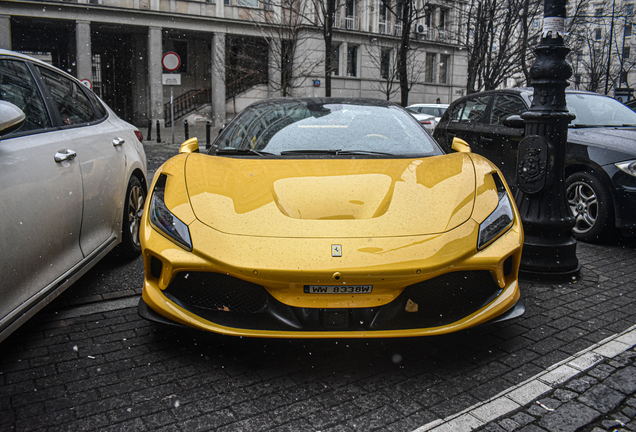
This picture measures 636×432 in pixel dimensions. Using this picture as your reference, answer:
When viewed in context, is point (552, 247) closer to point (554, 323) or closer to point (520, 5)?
point (554, 323)

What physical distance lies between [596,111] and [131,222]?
17.8 ft

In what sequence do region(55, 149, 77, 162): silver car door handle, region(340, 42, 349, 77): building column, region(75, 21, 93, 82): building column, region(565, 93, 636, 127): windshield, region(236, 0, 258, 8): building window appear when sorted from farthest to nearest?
1. region(340, 42, 349, 77): building column
2. region(236, 0, 258, 8): building window
3. region(75, 21, 93, 82): building column
4. region(565, 93, 636, 127): windshield
5. region(55, 149, 77, 162): silver car door handle

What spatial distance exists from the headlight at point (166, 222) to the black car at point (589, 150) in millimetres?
3429

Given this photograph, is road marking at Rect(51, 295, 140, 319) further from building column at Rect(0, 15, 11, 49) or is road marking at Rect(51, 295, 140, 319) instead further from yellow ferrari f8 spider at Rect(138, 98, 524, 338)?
building column at Rect(0, 15, 11, 49)

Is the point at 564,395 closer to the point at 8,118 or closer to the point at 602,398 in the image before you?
the point at 602,398

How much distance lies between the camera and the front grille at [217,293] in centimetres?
259

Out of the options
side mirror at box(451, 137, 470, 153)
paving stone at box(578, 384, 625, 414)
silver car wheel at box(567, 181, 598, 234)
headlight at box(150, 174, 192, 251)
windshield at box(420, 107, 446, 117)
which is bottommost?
paving stone at box(578, 384, 625, 414)

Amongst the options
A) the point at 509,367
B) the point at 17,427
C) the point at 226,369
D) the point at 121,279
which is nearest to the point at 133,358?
the point at 226,369

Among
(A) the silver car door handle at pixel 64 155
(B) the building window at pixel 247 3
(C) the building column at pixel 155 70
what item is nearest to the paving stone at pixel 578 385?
(A) the silver car door handle at pixel 64 155

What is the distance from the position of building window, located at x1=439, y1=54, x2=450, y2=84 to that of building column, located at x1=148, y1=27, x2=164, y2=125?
2097 cm

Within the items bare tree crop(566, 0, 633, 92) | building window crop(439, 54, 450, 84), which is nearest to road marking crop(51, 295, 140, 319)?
bare tree crop(566, 0, 633, 92)

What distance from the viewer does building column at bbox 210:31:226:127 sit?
102 feet

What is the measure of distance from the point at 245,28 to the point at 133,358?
31.5 metres

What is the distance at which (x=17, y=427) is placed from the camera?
87.2 inches
